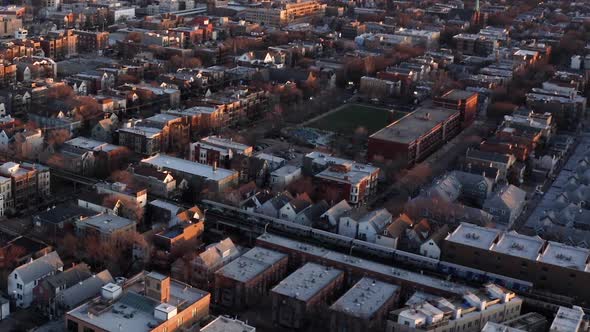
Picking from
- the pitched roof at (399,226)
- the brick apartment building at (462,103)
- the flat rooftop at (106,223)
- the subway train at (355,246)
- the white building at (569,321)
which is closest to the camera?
the white building at (569,321)

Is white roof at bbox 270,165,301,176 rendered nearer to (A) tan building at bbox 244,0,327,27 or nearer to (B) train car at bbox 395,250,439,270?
(B) train car at bbox 395,250,439,270

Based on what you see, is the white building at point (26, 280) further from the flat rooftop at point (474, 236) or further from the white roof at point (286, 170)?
the flat rooftop at point (474, 236)

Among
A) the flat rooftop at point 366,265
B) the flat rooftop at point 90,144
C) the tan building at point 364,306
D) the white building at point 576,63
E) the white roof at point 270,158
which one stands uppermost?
the white building at point 576,63

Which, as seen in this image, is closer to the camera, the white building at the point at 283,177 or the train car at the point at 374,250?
the train car at the point at 374,250

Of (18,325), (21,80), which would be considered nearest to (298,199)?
(18,325)

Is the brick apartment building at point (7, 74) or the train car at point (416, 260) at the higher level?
the brick apartment building at point (7, 74)

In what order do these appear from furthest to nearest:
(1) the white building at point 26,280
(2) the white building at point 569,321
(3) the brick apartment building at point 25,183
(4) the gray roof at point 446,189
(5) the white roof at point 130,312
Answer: (4) the gray roof at point 446,189 < (3) the brick apartment building at point 25,183 < (1) the white building at point 26,280 < (2) the white building at point 569,321 < (5) the white roof at point 130,312

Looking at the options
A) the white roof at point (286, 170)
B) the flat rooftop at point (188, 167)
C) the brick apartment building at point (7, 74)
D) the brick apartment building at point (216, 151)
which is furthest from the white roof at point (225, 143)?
the brick apartment building at point (7, 74)
